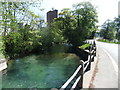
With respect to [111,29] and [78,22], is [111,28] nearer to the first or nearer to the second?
Answer: [111,29]

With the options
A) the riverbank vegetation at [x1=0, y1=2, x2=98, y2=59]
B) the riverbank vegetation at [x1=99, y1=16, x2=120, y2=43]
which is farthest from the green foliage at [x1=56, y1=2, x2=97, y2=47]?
the riverbank vegetation at [x1=99, y1=16, x2=120, y2=43]

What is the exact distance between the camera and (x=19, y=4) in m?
12.0

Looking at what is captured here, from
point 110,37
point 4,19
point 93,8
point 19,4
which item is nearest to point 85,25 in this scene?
point 93,8

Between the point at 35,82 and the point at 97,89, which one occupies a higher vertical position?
the point at 97,89

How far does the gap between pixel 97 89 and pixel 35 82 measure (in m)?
4.64

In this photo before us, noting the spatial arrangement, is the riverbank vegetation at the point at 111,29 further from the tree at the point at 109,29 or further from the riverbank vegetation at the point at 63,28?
the riverbank vegetation at the point at 63,28

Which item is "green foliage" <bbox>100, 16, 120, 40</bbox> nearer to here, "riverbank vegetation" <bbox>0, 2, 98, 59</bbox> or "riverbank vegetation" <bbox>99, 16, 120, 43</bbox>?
"riverbank vegetation" <bbox>99, 16, 120, 43</bbox>

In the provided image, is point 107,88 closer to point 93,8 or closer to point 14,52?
point 14,52

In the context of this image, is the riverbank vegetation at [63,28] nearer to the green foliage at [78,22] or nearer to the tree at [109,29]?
the green foliage at [78,22]

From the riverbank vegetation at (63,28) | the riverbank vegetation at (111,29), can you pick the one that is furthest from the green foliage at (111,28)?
the riverbank vegetation at (63,28)

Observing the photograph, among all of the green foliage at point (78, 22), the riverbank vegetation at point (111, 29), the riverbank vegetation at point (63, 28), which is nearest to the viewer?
the riverbank vegetation at point (63, 28)

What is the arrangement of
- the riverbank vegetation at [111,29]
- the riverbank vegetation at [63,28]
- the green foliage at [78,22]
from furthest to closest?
the riverbank vegetation at [111,29] < the green foliage at [78,22] < the riverbank vegetation at [63,28]

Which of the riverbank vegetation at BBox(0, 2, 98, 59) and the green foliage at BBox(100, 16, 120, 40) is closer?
the riverbank vegetation at BBox(0, 2, 98, 59)

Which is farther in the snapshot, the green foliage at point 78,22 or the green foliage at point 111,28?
the green foliage at point 111,28
